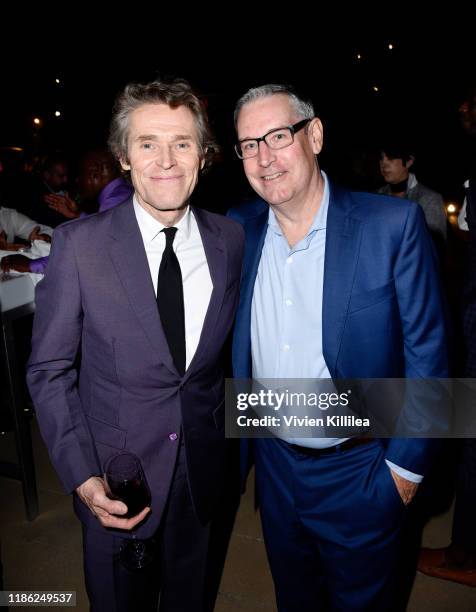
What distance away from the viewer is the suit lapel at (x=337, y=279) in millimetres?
1432

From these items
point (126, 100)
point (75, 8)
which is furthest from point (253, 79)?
point (126, 100)

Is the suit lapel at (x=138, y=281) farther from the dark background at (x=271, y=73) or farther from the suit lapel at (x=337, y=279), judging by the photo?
the dark background at (x=271, y=73)

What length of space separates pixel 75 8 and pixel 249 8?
12.7 ft

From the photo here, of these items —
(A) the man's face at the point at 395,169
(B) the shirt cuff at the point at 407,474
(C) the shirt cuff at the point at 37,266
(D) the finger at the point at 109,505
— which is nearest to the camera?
(D) the finger at the point at 109,505

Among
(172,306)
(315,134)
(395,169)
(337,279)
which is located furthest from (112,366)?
(395,169)

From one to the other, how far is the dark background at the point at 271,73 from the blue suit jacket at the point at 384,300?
4518 mm

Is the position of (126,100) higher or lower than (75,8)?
lower

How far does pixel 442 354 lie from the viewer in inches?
56.7

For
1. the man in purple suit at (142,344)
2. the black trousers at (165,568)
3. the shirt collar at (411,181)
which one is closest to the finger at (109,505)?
the man in purple suit at (142,344)

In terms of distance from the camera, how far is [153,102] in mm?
1550

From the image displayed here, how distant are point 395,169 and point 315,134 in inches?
105

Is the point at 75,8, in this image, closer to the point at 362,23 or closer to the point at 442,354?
the point at 362,23

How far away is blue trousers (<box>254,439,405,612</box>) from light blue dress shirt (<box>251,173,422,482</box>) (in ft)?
0.25

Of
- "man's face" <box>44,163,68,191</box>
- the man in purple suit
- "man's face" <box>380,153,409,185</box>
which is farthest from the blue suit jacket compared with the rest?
"man's face" <box>44,163,68,191</box>
